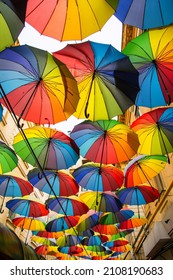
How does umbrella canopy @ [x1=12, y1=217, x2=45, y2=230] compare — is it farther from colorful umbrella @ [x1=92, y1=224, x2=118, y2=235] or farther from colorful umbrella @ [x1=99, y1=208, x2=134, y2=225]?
colorful umbrella @ [x1=99, y1=208, x2=134, y2=225]

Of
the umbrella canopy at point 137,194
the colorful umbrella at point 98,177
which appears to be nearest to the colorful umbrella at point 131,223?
the umbrella canopy at point 137,194

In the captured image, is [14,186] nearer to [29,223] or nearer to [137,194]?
[29,223]

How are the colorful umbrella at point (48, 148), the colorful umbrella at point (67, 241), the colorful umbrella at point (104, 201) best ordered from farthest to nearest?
the colorful umbrella at point (67, 241)
the colorful umbrella at point (104, 201)
the colorful umbrella at point (48, 148)

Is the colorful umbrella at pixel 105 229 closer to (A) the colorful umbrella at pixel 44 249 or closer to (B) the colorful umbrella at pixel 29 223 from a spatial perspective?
(B) the colorful umbrella at pixel 29 223

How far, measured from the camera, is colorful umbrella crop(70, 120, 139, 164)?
525 centimetres

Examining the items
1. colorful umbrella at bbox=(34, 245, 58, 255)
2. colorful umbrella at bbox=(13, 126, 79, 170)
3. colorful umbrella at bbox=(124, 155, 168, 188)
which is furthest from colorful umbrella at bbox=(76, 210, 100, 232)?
colorful umbrella at bbox=(34, 245, 58, 255)

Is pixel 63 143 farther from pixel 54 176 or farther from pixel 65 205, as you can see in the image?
pixel 65 205

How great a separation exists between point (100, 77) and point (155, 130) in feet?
7.54

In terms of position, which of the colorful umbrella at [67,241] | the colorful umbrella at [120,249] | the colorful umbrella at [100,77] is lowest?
the colorful umbrella at [120,249]

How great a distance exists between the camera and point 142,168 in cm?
675

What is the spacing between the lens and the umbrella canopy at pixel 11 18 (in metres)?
2.72

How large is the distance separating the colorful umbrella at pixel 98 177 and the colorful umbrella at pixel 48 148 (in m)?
0.96

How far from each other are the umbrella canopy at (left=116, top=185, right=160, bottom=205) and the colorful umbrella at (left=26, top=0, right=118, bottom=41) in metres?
5.82

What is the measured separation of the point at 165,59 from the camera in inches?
159
